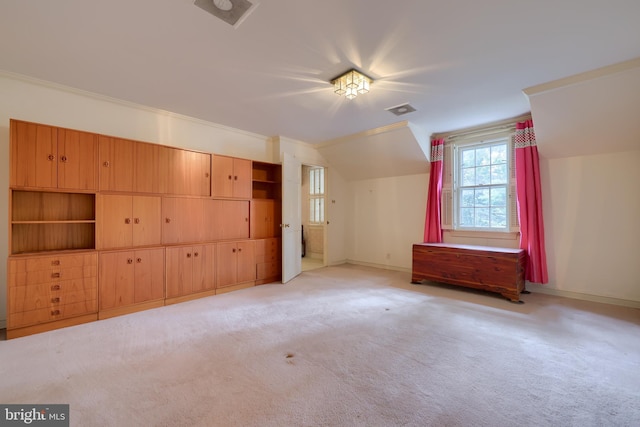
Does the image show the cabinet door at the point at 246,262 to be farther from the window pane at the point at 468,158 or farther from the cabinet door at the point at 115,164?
the window pane at the point at 468,158

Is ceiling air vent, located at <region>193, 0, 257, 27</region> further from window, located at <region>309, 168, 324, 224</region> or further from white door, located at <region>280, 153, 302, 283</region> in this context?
window, located at <region>309, 168, 324, 224</region>

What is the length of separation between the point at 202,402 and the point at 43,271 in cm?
226

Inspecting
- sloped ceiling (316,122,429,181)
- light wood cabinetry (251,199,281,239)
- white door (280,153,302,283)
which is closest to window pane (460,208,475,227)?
sloped ceiling (316,122,429,181)

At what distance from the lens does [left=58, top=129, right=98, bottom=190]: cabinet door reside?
2.72 metres

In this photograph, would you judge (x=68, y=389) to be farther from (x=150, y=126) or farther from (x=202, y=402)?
(x=150, y=126)

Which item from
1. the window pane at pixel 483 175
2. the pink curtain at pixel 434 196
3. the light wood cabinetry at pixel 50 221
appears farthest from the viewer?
the pink curtain at pixel 434 196

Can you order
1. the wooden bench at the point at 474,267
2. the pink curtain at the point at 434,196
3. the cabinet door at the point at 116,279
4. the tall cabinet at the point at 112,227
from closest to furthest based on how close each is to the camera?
the tall cabinet at the point at 112,227, the cabinet door at the point at 116,279, the wooden bench at the point at 474,267, the pink curtain at the point at 434,196

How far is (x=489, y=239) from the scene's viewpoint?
425 cm

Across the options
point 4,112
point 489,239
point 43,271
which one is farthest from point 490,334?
point 4,112

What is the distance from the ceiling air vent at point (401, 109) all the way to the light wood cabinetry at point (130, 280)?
11.7 feet

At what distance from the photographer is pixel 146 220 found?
3.28m

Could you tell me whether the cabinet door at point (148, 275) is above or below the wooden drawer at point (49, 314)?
above

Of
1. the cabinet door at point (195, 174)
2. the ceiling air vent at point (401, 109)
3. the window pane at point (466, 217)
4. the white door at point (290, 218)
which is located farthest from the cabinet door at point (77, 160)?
the window pane at point (466, 217)

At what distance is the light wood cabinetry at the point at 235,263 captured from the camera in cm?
389
